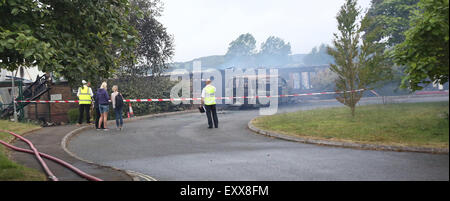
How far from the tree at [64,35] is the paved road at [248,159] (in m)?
2.16

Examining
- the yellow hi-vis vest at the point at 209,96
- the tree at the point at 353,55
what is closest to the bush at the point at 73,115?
the yellow hi-vis vest at the point at 209,96

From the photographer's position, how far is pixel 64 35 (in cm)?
616

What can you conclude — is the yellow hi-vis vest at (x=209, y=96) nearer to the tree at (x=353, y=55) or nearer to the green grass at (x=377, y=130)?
the green grass at (x=377, y=130)

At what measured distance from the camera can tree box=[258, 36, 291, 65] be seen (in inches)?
6137

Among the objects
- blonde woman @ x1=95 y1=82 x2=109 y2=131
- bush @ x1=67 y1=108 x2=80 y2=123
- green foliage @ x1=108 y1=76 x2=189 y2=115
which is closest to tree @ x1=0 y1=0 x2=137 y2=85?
blonde woman @ x1=95 y1=82 x2=109 y2=131

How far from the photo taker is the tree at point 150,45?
21.5m

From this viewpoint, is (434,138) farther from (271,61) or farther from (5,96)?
(271,61)

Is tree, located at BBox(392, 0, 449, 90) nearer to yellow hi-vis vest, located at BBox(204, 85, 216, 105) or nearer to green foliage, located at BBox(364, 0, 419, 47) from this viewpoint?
yellow hi-vis vest, located at BBox(204, 85, 216, 105)

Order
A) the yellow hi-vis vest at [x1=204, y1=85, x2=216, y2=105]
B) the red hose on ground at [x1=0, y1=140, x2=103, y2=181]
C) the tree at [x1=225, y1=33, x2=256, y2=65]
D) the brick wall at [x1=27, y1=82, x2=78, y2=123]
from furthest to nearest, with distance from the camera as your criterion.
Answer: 1. the tree at [x1=225, y1=33, x2=256, y2=65]
2. the brick wall at [x1=27, y1=82, x2=78, y2=123]
3. the yellow hi-vis vest at [x1=204, y1=85, x2=216, y2=105]
4. the red hose on ground at [x1=0, y1=140, x2=103, y2=181]

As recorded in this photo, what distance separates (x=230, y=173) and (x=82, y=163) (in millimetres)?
3173

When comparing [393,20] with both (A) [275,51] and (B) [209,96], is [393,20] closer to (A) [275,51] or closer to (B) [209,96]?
(B) [209,96]

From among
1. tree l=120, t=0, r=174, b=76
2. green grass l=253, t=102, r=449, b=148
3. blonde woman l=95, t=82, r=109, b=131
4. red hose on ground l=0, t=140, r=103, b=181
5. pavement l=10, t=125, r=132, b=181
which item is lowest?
pavement l=10, t=125, r=132, b=181

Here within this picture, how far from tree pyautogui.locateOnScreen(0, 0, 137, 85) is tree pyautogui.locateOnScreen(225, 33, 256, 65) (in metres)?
144
